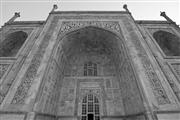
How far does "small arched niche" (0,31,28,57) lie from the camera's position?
10.5 meters

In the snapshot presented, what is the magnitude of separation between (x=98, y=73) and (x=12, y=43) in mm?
8211

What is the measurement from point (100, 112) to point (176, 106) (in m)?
4.66

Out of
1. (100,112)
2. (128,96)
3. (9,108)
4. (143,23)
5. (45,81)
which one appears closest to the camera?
(9,108)

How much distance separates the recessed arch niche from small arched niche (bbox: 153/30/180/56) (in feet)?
14.8

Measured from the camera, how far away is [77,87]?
10.0 metres

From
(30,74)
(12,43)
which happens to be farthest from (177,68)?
(12,43)

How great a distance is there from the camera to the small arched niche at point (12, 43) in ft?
34.6


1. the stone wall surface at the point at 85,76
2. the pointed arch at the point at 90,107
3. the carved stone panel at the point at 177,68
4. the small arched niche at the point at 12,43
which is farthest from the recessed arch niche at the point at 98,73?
Result: the small arched niche at the point at 12,43

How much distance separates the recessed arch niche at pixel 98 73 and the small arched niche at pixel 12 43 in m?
4.47

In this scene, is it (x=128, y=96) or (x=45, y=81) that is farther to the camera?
(x=128, y=96)

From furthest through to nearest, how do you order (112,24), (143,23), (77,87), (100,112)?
(143,23), (112,24), (77,87), (100,112)

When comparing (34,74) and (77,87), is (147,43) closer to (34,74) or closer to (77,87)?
(77,87)

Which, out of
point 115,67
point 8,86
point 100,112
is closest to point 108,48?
point 115,67

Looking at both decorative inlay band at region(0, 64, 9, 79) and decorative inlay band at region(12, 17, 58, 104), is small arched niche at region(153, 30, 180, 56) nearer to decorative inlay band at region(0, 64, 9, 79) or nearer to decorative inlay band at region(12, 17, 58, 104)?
decorative inlay band at region(12, 17, 58, 104)
